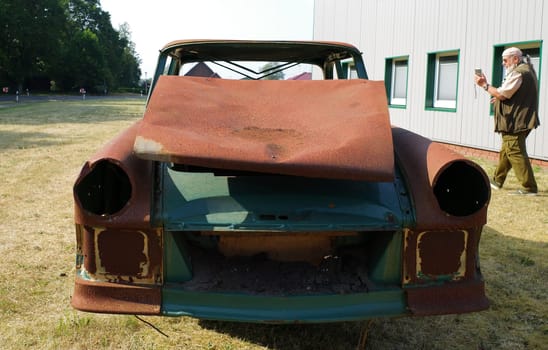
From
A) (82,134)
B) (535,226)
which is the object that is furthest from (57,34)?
(535,226)

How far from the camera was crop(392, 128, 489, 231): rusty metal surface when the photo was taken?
8.02 ft

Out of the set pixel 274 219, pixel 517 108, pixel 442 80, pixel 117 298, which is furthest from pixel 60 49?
pixel 274 219

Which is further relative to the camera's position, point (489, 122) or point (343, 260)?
point (489, 122)

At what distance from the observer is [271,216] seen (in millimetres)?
2398

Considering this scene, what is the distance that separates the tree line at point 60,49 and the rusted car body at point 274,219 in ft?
178

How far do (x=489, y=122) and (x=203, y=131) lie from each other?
375 inches

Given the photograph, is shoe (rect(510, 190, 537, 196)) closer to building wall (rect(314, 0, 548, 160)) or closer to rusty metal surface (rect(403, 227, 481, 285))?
building wall (rect(314, 0, 548, 160))

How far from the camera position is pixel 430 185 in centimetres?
250

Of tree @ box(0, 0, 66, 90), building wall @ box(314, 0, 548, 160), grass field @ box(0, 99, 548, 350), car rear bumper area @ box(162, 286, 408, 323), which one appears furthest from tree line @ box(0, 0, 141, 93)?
car rear bumper area @ box(162, 286, 408, 323)

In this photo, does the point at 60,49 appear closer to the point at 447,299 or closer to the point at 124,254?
the point at 124,254

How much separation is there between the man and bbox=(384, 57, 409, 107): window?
24.4ft

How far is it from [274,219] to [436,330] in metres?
1.43

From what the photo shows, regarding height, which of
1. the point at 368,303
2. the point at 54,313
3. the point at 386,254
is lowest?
the point at 54,313

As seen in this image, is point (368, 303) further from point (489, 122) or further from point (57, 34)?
point (57, 34)
